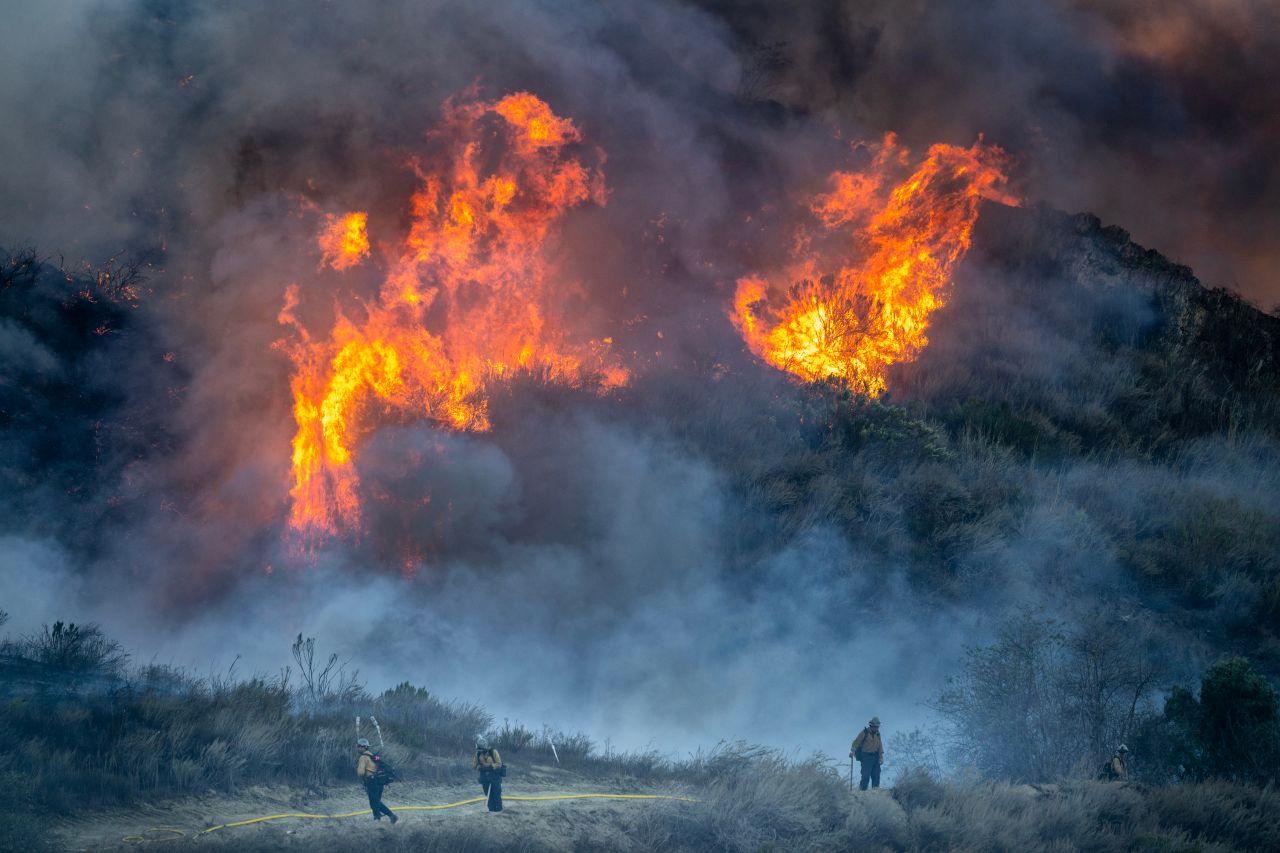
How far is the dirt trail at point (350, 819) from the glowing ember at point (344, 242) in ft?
28.1

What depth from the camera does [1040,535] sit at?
57.0 ft

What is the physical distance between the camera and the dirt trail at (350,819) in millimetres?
8625

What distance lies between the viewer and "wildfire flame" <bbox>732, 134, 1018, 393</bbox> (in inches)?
787

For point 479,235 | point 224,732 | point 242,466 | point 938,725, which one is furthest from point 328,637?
point 938,725

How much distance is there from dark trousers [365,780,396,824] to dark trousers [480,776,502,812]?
0.97 m

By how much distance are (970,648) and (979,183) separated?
9.83m

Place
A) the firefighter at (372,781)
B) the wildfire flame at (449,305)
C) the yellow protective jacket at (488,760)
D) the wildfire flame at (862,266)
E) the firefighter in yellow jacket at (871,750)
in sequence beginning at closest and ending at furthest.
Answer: the firefighter at (372,781) → the yellow protective jacket at (488,760) → the firefighter in yellow jacket at (871,750) → the wildfire flame at (449,305) → the wildfire flame at (862,266)

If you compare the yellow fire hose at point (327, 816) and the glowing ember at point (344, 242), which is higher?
the glowing ember at point (344, 242)

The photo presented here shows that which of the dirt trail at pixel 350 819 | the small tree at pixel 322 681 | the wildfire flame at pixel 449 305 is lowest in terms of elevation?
the dirt trail at pixel 350 819

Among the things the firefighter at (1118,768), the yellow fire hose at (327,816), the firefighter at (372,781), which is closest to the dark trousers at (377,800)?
the firefighter at (372,781)

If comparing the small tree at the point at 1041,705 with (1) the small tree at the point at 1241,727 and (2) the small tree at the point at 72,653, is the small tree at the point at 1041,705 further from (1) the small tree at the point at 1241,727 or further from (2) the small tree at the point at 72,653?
(2) the small tree at the point at 72,653

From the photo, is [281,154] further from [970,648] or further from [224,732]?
[970,648]

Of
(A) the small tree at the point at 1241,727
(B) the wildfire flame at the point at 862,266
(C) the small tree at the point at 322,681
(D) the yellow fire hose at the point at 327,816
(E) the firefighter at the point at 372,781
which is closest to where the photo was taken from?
(D) the yellow fire hose at the point at 327,816

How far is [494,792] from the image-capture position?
10.3 metres
